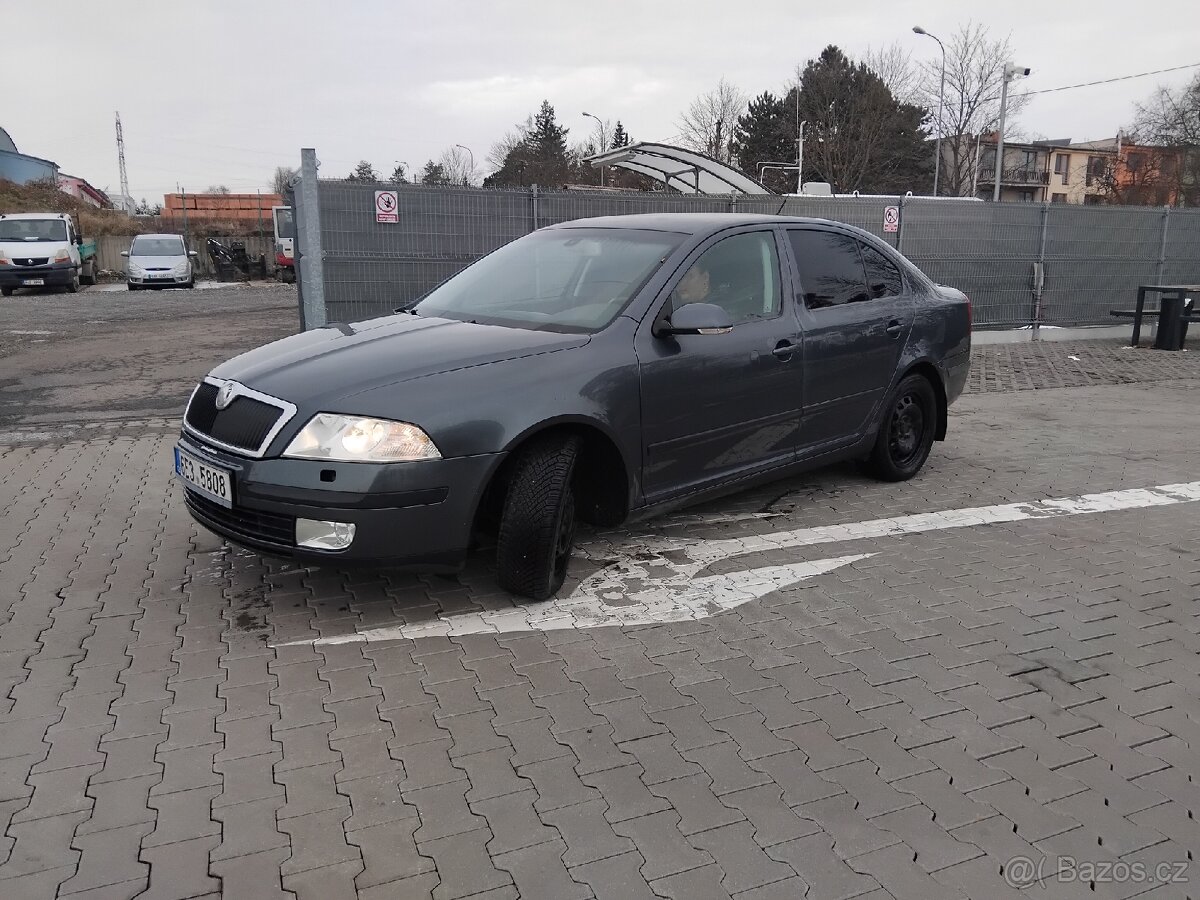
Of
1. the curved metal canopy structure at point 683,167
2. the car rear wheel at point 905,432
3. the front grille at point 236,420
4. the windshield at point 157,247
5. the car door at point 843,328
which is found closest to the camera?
the front grille at point 236,420

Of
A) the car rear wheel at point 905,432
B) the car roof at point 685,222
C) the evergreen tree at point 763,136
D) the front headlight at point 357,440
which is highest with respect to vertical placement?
the evergreen tree at point 763,136

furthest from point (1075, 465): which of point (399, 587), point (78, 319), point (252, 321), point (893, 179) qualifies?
point (893, 179)

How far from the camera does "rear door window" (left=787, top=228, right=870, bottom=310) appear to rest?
519cm

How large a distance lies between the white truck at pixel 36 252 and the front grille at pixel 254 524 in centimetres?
2363

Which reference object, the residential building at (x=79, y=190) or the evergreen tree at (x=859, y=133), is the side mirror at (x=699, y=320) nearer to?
the evergreen tree at (x=859, y=133)

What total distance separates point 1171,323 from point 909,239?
4.22 metres

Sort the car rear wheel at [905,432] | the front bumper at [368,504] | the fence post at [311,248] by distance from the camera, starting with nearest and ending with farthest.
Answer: the front bumper at [368,504] < the car rear wheel at [905,432] < the fence post at [311,248]

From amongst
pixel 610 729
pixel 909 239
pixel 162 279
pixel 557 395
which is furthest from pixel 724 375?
pixel 162 279

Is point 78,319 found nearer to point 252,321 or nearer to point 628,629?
point 252,321

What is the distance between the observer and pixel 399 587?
422 cm

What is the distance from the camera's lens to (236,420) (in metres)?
3.76

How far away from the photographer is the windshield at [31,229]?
23469 mm

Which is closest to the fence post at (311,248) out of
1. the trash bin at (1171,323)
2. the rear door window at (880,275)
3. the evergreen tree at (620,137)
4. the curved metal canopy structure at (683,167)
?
the rear door window at (880,275)

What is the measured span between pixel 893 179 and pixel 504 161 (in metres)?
29.7
